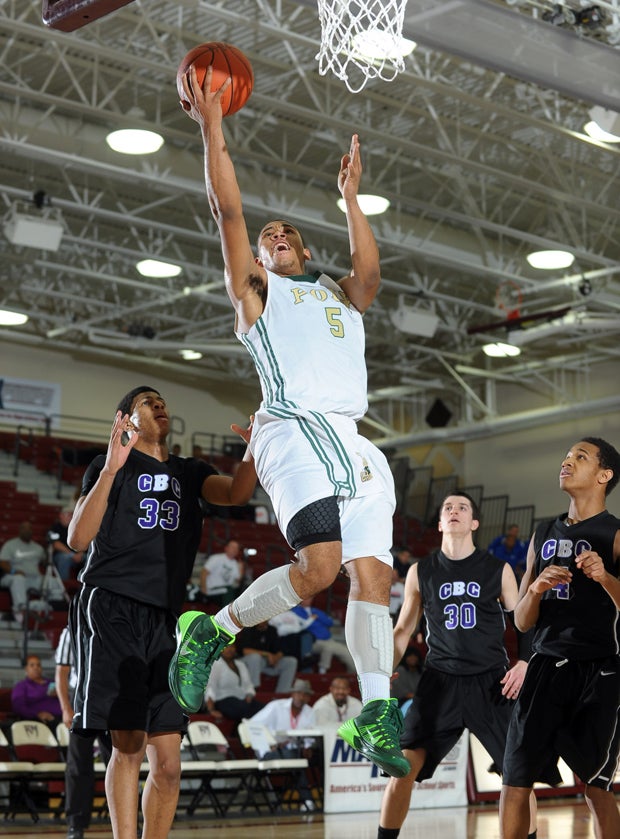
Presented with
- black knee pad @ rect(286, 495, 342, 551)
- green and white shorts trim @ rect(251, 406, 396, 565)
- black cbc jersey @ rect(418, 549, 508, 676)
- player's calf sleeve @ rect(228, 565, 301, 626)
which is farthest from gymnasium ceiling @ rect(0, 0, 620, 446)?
player's calf sleeve @ rect(228, 565, 301, 626)

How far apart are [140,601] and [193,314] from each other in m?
19.7

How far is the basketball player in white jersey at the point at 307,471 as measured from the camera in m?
4.26

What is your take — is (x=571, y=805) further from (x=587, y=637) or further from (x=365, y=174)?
(x=365, y=174)

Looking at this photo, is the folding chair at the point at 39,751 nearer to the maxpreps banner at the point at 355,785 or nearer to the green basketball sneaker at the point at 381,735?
the maxpreps banner at the point at 355,785

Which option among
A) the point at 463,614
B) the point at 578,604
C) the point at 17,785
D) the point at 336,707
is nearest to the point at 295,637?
the point at 336,707

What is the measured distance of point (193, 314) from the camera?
24.7 meters

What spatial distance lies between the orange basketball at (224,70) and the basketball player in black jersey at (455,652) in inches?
114

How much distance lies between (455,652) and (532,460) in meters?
20.6

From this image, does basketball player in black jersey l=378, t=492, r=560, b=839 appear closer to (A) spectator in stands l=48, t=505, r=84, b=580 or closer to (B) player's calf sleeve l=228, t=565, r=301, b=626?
(B) player's calf sleeve l=228, t=565, r=301, b=626

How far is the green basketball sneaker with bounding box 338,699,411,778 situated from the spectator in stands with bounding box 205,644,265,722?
8889 millimetres

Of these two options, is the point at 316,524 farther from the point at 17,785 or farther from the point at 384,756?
the point at 17,785

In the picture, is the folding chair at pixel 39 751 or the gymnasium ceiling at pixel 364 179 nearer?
the folding chair at pixel 39 751

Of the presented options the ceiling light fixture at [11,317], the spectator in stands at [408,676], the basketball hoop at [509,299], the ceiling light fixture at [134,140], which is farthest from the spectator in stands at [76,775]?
the ceiling light fixture at [11,317]

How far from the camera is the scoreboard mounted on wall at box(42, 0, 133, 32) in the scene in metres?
5.71
